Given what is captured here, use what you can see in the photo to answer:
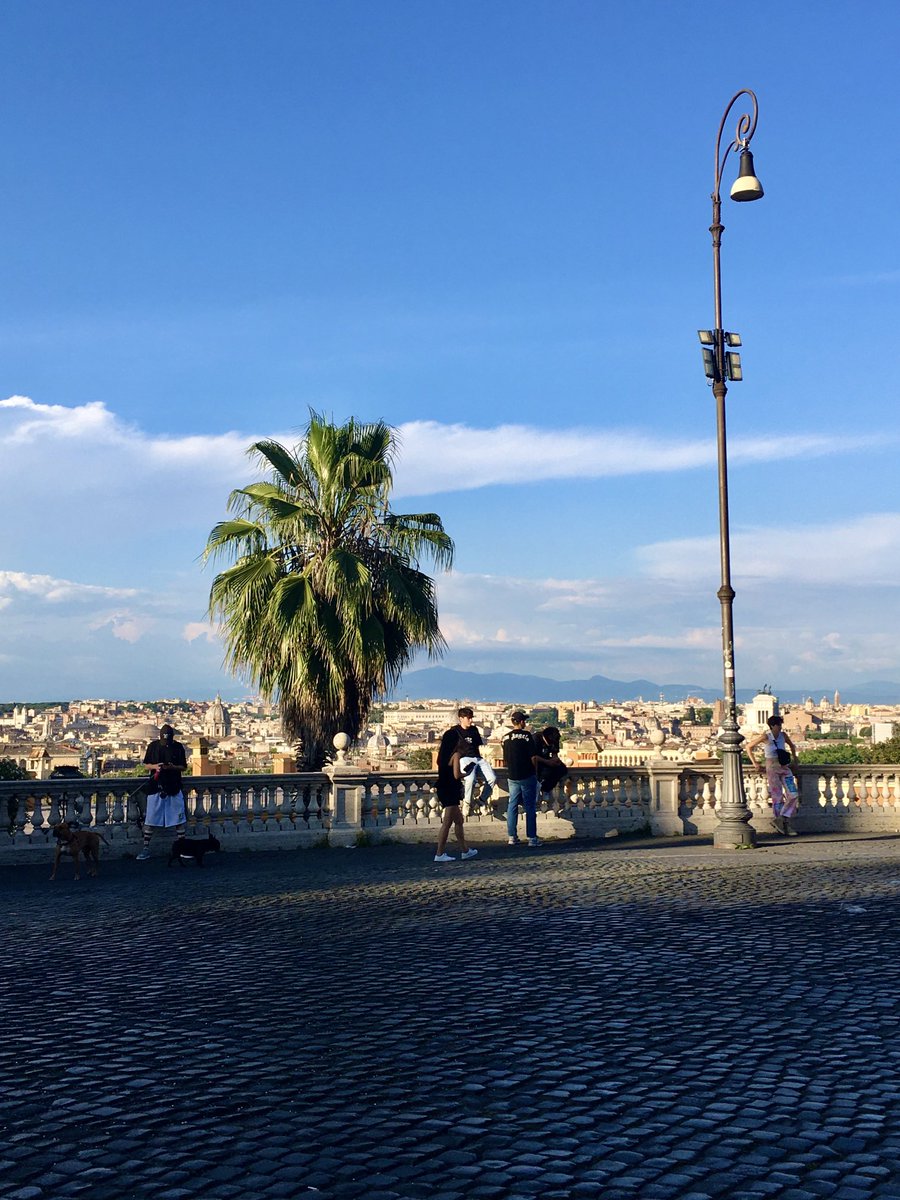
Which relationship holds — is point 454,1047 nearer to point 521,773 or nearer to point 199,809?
point 521,773

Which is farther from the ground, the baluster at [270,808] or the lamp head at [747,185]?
the lamp head at [747,185]

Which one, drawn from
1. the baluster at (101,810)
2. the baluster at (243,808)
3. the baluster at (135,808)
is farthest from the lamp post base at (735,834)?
the baluster at (101,810)

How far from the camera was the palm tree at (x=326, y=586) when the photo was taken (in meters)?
21.2

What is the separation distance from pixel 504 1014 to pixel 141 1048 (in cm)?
191

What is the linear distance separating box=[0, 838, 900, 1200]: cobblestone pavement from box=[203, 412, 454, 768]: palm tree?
9.83 metres

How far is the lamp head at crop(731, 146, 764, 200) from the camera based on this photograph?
17.1 metres

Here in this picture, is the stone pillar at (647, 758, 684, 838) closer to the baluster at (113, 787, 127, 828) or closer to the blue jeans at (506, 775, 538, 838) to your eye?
the blue jeans at (506, 775, 538, 838)

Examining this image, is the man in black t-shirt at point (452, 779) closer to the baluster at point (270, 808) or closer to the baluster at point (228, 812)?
the baluster at point (270, 808)

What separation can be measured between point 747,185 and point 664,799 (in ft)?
30.5

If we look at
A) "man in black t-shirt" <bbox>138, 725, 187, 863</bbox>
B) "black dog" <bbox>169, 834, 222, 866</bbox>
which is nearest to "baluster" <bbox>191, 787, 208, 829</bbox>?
"man in black t-shirt" <bbox>138, 725, 187, 863</bbox>

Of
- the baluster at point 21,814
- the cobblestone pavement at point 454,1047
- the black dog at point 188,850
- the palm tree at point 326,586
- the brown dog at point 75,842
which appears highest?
the palm tree at point 326,586

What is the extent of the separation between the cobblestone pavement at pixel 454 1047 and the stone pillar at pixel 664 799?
319 inches

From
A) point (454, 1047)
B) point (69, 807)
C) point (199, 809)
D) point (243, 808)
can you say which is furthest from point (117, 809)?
point (454, 1047)

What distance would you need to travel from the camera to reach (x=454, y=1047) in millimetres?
5965
